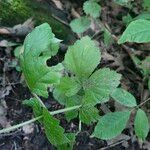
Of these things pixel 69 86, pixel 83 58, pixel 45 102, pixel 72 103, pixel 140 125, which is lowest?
pixel 45 102

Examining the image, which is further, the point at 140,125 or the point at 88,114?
the point at 140,125

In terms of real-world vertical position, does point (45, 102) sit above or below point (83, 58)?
below

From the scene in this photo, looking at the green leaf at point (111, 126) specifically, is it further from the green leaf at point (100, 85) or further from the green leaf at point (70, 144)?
the green leaf at point (100, 85)

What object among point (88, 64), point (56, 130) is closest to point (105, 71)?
point (88, 64)

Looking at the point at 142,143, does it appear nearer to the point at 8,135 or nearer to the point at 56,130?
the point at 8,135

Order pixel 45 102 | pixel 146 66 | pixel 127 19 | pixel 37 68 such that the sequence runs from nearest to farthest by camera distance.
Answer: pixel 37 68 < pixel 45 102 < pixel 146 66 < pixel 127 19

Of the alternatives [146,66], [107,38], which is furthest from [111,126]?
[107,38]

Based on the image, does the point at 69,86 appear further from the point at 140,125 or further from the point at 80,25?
the point at 80,25

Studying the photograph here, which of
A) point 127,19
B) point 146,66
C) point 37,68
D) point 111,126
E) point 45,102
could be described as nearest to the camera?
point 37,68
